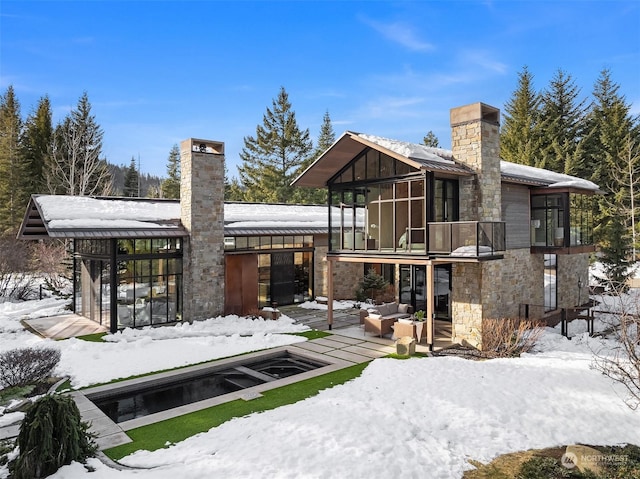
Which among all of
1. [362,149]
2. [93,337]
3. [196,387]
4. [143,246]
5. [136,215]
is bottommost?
[196,387]

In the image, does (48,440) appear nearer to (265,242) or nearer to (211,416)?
(211,416)

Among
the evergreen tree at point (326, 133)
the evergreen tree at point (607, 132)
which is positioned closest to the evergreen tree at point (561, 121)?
the evergreen tree at point (607, 132)

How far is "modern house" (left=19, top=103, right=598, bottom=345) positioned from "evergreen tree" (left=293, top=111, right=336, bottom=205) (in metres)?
19.7

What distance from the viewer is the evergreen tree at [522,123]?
1380 inches

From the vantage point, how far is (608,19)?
47.5ft

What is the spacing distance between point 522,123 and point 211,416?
121 feet

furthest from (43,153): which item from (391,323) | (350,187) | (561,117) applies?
(561,117)

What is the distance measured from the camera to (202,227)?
52.4ft

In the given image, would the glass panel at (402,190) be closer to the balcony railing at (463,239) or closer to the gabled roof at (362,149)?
the gabled roof at (362,149)

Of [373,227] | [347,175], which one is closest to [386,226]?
[373,227]

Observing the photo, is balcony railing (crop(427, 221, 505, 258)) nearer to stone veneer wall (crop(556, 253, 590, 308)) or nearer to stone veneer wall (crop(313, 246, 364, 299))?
stone veneer wall (crop(556, 253, 590, 308))

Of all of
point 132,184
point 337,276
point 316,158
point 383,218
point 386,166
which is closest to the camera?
point 386,166

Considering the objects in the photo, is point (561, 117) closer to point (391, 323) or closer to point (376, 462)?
point (391, 323)

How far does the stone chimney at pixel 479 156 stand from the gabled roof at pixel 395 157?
1.32 ft
